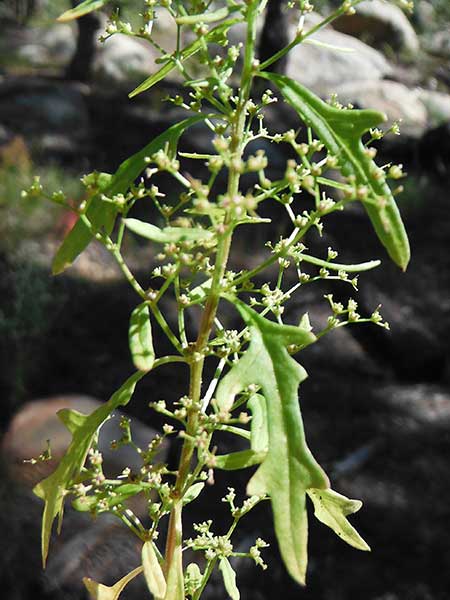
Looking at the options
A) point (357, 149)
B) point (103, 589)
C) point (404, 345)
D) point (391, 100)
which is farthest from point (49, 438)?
point (391, 100)

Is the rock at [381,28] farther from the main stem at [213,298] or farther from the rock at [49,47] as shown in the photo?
the main stem at [213,298]

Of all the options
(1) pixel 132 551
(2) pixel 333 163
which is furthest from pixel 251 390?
(1) pixel 132 551

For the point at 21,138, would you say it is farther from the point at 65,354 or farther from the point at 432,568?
the point at 432,568

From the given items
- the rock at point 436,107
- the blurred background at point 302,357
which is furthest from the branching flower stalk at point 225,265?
the rock at point 436,107

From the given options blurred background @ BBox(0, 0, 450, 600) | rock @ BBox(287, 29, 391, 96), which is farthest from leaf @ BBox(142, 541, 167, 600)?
rock @ BBox(287, 29, 391, 96)

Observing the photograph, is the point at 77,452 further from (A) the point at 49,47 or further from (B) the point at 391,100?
(A) the point at 49,47
